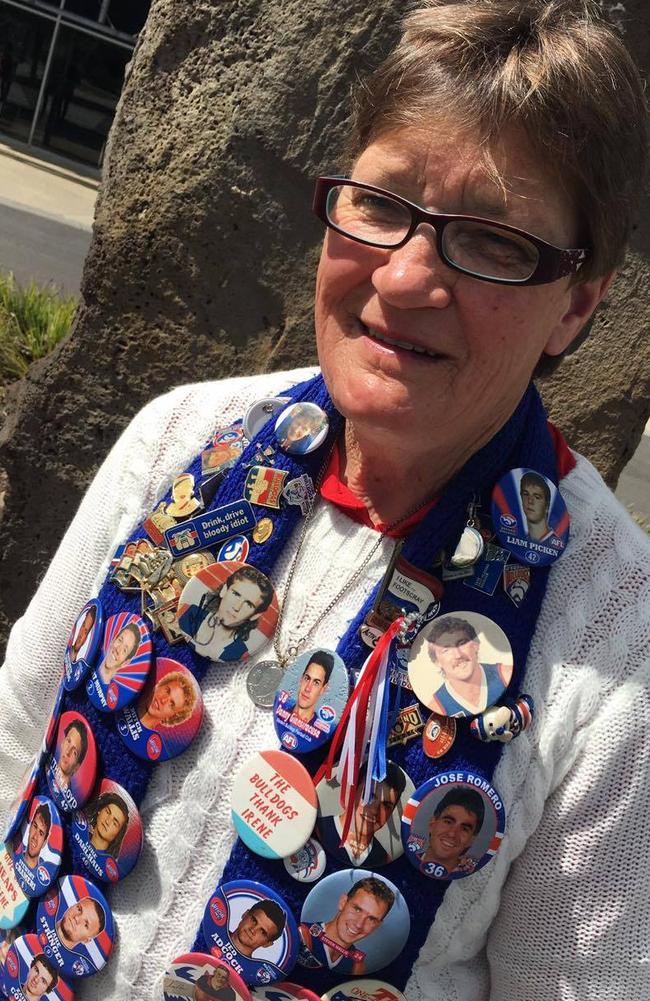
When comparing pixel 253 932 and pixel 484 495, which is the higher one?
pixel 484 495

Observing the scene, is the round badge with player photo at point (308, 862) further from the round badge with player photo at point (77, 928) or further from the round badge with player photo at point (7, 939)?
the round badge with player photo at point (7, 939)

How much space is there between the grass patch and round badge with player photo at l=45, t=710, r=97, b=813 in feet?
12.9

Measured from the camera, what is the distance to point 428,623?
1.59 meters

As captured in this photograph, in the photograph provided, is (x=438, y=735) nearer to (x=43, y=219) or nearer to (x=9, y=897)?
(x=9, y=897)

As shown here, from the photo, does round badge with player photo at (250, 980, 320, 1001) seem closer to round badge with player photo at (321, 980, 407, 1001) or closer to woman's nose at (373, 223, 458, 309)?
round badge with player photo at (321, 980, 407, 1001)

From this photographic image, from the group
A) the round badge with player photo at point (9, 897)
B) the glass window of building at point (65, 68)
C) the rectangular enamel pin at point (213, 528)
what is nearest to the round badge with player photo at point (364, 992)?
the round badge with player photo at point (9, 897)

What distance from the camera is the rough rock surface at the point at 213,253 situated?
2.88 metres

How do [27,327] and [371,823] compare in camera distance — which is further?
[27,327]

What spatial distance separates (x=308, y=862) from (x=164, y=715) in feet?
1.08

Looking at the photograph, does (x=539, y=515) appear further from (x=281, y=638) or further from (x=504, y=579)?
(x=281, y=638)

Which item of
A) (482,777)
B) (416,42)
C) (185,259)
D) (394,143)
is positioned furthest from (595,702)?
(185,259)

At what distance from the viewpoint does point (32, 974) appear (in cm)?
175

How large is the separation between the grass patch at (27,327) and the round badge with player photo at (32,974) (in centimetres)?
408

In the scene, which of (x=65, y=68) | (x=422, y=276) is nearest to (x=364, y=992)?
(x=422, y=276)
